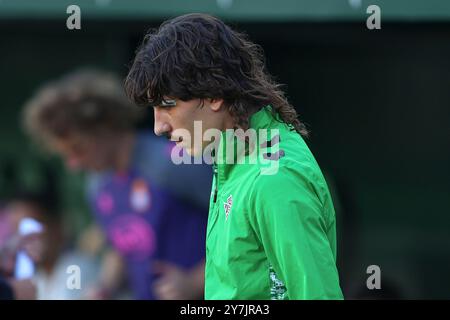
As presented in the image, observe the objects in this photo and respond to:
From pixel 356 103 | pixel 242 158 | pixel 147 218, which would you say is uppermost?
pixel 356 103

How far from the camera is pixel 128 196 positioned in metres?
4.34

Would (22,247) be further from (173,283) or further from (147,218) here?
(147,218)

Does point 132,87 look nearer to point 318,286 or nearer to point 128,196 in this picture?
point 318,286

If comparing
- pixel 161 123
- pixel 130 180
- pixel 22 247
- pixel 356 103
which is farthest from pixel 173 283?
pixel 161 123

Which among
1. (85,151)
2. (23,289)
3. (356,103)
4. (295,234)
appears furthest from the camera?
(356,103)

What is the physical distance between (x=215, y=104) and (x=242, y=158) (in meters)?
0.13

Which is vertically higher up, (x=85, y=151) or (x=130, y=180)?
(x=85, y=151)

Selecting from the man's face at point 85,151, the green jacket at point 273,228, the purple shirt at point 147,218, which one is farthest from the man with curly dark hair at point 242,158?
the man's face at point 85,151

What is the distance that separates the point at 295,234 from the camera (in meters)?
1.66

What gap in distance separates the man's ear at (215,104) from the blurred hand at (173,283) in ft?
5.96

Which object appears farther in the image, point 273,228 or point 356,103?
point 356,103

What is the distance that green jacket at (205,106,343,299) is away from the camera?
1.67m

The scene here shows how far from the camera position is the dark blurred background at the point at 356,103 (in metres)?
4.50

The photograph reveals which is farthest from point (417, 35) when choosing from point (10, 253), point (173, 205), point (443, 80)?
point (10, 253)
